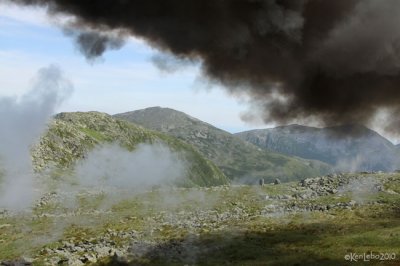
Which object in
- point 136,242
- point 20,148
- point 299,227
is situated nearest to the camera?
point 136,242

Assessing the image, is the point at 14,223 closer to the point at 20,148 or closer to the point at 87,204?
the point at 87,204

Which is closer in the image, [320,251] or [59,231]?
[320,251]

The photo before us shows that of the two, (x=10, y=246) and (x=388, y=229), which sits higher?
(x=388, y=229)

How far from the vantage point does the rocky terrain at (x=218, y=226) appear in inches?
2167

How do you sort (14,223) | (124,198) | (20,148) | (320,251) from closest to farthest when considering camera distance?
(320,251), (14,223), (124,198), (20,148)

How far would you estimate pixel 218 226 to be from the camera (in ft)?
230

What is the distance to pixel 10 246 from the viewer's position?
6512 centimetres

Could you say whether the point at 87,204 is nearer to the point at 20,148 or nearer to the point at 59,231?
the point at 59,231

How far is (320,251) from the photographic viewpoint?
52.5 meters

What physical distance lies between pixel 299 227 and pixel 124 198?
152ft

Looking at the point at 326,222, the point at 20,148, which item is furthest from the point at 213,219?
the point at 20,148

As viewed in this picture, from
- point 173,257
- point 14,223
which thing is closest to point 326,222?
point 173,257

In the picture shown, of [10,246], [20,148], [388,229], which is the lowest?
[10,246]

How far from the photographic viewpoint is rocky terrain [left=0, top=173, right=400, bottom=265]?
181 feet
